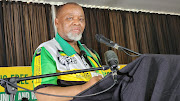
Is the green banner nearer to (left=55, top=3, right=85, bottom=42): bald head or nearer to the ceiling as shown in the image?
(left=55, top=3, right=85, bottom=42): bald head

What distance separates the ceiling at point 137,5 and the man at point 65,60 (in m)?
2.93

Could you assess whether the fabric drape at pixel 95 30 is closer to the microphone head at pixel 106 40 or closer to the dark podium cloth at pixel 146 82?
the microphone head at pixel 106 40

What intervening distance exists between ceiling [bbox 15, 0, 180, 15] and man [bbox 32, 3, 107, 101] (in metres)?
2.93

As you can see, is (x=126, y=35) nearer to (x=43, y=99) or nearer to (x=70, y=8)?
(x=70, y=8)

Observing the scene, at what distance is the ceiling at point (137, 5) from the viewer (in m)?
5.11

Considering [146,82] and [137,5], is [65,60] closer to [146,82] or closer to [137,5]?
[146,82]

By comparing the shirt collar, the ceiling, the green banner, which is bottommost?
the green banner

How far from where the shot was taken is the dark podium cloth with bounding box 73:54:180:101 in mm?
1037

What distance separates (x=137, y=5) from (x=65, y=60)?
4272mm

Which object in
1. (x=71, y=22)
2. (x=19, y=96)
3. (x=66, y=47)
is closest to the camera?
(x=66, y=47)

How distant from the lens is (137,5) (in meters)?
5.53

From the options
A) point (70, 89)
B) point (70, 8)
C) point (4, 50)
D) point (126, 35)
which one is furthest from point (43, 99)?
point (126, 35)

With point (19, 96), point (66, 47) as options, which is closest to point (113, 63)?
point (66, 47)

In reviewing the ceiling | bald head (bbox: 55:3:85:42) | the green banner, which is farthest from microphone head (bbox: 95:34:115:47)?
the ceiling
